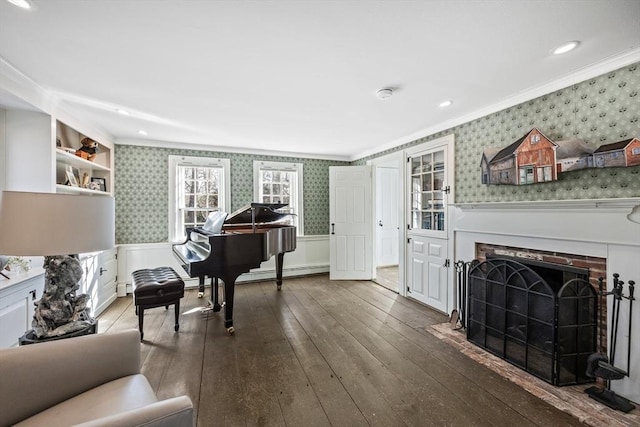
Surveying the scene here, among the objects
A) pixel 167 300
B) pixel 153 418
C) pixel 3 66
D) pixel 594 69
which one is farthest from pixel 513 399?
pixel 3 66

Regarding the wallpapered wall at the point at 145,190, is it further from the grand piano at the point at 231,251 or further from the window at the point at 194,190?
the grand piano at the point at 231,251

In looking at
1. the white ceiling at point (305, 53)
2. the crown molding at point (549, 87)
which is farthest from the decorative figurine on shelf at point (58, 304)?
the crown molding at point (549, 87)

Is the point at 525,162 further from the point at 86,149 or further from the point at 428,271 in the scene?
the point at 86,149

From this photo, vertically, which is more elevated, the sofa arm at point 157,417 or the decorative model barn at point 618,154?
the decorative model barn at point 618,154

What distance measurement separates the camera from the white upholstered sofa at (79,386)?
3.49 ft

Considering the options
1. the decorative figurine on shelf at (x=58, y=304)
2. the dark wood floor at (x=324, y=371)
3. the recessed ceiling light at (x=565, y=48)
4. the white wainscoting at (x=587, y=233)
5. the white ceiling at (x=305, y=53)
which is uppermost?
the white ceiling at (x=305, y=53)

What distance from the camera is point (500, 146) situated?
9.55 ft

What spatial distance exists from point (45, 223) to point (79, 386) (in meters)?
0.80

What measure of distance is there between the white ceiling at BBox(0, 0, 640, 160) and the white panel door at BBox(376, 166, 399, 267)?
3200 millimetres

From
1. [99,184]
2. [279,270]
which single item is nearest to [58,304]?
[99,184]

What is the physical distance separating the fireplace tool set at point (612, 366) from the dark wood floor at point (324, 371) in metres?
0.41

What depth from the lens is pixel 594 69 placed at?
7.09 ft

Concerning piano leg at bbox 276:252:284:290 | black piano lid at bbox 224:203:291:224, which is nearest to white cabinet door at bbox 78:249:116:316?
black piano lid at bbox 224:203:291:224

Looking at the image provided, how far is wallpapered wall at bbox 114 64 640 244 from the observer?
2070 mm
